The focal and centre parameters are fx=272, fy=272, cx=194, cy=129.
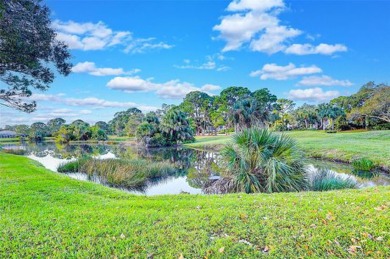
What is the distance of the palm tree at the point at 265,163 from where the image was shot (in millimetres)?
9422

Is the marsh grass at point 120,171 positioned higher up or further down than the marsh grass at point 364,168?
higher up

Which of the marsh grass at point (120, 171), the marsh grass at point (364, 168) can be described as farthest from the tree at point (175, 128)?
the marsh grass at point (364, 168)

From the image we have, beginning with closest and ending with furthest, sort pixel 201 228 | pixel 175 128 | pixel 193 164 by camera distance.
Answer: pixel 201 228, pixel 193 164, pixel 175 128

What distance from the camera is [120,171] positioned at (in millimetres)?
15039

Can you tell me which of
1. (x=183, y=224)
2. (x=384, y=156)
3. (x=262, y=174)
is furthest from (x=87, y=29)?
(x=384, y=156)

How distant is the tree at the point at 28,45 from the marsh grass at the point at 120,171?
18.6ft

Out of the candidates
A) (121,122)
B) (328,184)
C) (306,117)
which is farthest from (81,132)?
(328,184)

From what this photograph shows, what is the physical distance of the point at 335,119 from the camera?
194ft

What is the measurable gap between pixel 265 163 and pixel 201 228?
18.5 ft

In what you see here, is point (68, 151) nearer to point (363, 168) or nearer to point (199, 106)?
point (363, 168)

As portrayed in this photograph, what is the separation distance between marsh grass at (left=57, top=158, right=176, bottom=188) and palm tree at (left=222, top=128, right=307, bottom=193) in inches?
246

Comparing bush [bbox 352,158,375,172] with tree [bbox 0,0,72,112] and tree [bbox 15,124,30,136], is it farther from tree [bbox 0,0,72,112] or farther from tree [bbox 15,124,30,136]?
tree [bbox 15,124,30,136]

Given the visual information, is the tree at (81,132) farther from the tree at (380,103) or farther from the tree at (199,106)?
the tree at (380,103)

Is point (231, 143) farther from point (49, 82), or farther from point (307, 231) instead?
point (49, 82)
